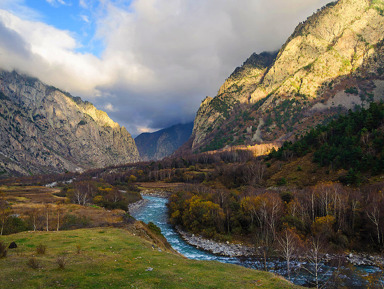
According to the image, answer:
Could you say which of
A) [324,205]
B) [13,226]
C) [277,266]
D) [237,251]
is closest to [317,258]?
[277,266]

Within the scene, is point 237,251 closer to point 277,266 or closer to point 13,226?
point 277,266

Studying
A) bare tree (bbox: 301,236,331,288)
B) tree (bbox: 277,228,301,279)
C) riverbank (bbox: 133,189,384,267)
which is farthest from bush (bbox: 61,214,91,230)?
bare tree (bbox: 301,236,331,288)

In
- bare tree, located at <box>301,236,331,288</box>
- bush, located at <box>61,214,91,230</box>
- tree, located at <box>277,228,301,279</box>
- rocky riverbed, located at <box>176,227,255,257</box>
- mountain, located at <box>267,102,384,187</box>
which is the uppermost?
mountain, located at <box>267,102,384,187</box>

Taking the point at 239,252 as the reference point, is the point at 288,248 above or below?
above

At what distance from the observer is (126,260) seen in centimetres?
1942

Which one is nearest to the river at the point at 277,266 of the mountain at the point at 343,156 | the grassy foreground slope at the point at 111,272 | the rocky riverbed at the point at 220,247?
the rocky riverbed at the point at 220,247

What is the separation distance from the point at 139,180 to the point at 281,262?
550 ft

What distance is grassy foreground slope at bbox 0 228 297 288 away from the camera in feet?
42.4

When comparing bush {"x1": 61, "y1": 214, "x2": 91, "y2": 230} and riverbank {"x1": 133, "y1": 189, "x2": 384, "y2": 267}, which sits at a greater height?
bush {"x1": 61, "y1": 214, "x2": 91, "y2": 230}

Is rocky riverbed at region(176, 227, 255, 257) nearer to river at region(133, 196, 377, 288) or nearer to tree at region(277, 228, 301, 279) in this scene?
river at region(133, 196, 377, 288)

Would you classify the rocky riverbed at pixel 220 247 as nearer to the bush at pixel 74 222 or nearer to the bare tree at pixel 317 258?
the bare tree at pixel 317 258

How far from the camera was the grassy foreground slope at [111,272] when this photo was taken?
12922 millimetres

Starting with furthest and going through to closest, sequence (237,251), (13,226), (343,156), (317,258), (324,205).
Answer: (343,156) → (324,205) → (237,251) → (317,258) → (13,226)

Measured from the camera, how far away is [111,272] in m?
15.5
